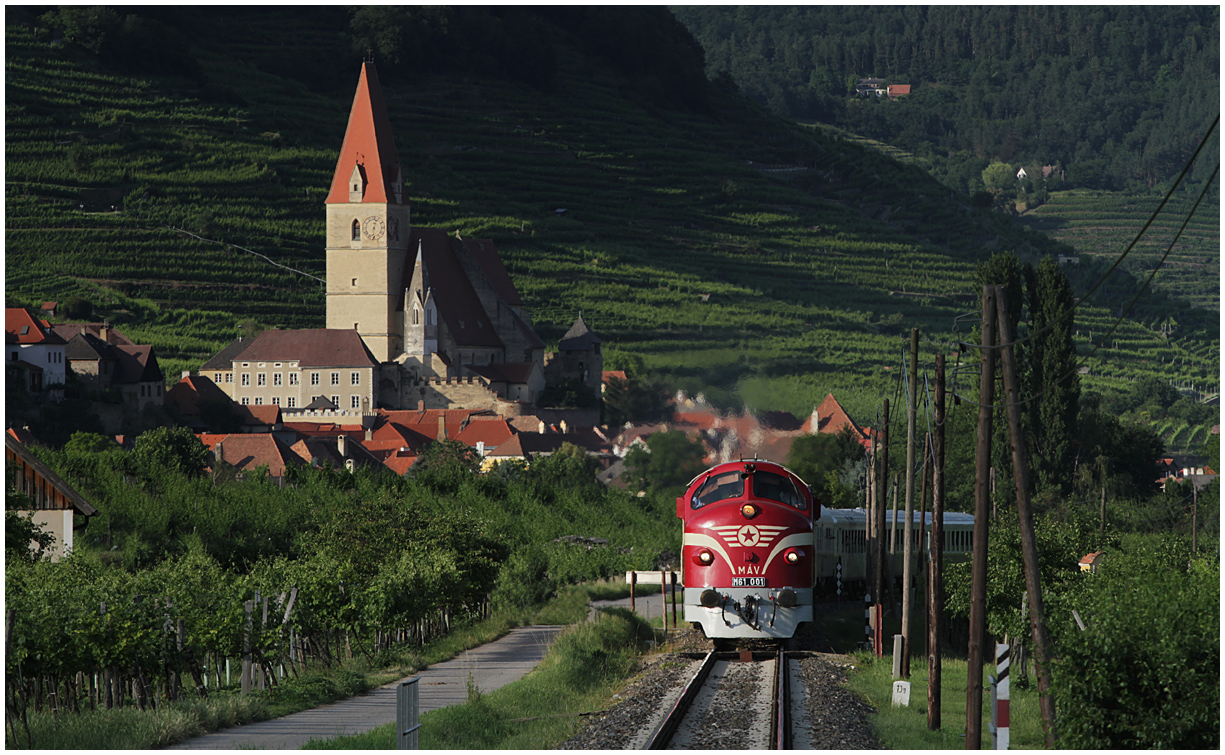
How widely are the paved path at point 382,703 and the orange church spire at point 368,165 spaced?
347 feet

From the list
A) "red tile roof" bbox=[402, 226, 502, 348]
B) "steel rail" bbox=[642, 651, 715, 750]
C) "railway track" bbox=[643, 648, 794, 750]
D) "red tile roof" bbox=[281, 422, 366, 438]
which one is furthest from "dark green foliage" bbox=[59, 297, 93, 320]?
"steel rail" bbox=[642, 651, 715, 750]

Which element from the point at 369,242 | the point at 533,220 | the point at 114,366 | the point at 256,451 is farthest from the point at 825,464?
the point at 533,220

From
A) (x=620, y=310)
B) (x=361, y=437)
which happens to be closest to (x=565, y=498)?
(x=361, y=437)

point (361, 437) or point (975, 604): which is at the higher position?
point (975, 604)

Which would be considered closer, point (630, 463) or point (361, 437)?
point (630, 463)

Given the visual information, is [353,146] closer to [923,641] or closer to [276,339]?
[276,339]

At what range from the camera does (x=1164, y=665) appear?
489 inches

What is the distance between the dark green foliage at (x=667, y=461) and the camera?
5862 centimetres

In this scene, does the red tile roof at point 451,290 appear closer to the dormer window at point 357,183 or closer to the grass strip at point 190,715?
the dormer window at point 357,183

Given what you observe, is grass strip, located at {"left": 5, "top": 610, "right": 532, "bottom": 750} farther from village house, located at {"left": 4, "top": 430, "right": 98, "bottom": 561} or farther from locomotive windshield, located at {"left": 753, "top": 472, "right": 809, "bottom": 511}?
village house, located at {"left": 4, "top": 430, "right": 98, "bottom": 561}

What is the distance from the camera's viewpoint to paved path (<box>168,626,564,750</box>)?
14.3 m

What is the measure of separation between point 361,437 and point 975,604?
89892 millimetres

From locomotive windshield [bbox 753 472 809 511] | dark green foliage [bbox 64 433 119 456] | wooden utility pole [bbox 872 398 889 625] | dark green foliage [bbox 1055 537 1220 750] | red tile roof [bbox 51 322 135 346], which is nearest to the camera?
dark green foliage [bbox 1055 537 1220 750]

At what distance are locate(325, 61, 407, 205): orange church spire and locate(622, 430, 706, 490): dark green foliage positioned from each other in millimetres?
72443
